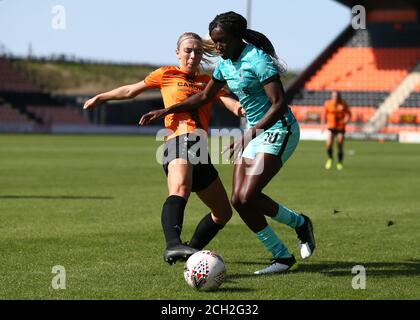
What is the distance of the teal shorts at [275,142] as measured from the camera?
26.5 feet

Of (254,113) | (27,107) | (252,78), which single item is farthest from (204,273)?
(27,107)

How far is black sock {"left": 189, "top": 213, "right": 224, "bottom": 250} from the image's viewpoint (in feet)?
29.0

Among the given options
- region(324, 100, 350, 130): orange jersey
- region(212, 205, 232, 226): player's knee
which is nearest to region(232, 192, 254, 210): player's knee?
region(212, 205, 232, 226): player's knee

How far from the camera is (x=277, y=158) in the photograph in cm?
809

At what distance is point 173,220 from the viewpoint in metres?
8.00

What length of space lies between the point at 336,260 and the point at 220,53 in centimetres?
260

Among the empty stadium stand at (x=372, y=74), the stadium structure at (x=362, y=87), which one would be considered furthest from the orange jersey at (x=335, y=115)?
the empty stadium stand at (x=372, y=74)

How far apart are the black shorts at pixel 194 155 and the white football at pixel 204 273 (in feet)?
4.02

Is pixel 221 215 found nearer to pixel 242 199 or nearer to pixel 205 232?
pixel 205 232

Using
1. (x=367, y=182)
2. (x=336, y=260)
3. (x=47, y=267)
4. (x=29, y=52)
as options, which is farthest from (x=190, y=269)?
(x=29, y=52)

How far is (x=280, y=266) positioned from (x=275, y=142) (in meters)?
1.14

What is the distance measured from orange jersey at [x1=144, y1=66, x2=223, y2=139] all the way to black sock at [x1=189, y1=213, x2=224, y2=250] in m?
0.92

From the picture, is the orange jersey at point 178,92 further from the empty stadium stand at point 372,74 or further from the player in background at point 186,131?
the empty stadium stand at point 372,74

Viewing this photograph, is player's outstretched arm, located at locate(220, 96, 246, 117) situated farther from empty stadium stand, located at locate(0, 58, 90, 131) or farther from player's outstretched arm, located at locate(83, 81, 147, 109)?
empty stadium stand, located at locate(0, 58, 90, 131)
